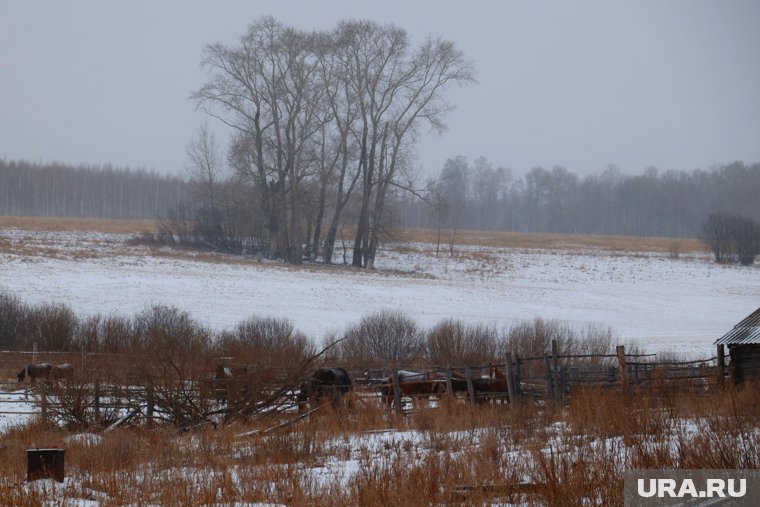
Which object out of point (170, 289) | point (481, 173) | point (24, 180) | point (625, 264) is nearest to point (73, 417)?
point (170, 289)

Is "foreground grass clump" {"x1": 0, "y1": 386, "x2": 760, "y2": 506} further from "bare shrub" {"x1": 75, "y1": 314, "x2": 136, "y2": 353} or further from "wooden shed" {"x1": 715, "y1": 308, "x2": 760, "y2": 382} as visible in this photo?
"bare shrub" {"x1": 75, "y1": 314, "x2": 136, "y2": 353}

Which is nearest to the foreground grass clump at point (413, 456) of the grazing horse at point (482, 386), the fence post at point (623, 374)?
the fence post at point (623, 374)

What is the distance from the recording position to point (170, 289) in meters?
43.5

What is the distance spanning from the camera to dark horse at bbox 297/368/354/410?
787 inches

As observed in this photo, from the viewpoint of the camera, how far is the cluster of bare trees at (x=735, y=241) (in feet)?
233

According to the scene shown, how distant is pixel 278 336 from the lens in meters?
32.8

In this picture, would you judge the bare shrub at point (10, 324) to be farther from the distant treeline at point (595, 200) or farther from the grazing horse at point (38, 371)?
the distant treeline at point (595, 200)

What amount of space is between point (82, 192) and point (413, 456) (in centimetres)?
13665

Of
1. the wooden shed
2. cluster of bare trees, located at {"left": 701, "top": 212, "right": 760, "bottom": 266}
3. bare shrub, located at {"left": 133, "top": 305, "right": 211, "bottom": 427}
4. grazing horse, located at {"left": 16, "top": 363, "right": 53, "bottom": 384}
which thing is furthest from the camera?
cluster of bare trees, located at {"left": 701, "top": 212, "right": 760, "bottom": 266}

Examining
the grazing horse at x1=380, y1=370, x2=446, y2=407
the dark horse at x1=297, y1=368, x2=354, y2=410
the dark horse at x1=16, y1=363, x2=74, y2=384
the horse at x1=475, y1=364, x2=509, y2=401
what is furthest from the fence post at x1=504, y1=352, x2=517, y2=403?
the dark horse at x1=16, y1=363, x2=74, y2=384

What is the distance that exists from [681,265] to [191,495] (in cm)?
6235

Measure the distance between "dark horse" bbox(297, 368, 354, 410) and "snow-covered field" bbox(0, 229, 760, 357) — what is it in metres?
13.3

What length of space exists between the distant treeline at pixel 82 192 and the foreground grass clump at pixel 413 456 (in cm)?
11332

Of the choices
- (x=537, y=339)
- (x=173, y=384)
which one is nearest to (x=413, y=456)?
(x=173, y=384)
